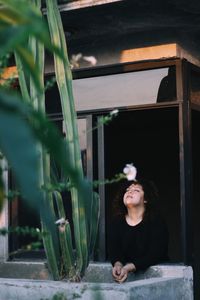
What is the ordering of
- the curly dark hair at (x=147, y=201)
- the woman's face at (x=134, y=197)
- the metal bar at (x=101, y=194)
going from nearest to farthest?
the woman's face at (x=134, y=197)
the curly dark hair at (x=147, y=201)
the metal bar at (x=101, y=194)

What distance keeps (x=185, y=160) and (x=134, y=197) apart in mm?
475

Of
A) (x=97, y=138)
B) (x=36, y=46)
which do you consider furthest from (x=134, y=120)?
(x=36, y=46)

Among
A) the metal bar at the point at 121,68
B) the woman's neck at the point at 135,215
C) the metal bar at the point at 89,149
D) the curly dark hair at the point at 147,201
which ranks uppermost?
the metal bar at the point at 121,68

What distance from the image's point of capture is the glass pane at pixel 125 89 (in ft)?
17.4

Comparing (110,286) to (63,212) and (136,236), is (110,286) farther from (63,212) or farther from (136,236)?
(136,236)

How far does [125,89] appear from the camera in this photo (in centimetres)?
547

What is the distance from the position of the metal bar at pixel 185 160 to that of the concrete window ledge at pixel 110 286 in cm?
20

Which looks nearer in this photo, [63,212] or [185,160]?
[63,212]

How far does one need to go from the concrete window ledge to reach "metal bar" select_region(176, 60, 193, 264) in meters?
0.20

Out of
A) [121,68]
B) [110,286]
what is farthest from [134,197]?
[110,286]

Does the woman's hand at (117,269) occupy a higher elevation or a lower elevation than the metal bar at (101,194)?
lower

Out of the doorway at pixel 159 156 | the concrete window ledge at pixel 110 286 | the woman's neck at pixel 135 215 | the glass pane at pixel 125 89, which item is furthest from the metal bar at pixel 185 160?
the doorway at pixel 159 156

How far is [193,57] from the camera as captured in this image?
5.58 meters

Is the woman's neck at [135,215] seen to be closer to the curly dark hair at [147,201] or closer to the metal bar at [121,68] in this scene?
the curly dark hair at [147,201]
